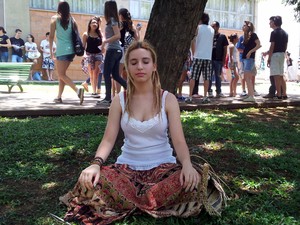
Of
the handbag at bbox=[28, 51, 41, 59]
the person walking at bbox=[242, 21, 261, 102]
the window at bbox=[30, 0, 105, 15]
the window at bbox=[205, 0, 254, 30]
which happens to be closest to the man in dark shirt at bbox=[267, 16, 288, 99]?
the person walking at bbox=[242, 21, 261, 102]

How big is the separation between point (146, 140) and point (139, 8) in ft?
62.2

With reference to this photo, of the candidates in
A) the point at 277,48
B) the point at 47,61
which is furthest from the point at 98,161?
the point at 47,61

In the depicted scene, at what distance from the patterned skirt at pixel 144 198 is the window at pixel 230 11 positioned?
22127 mm

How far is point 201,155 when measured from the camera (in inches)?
165

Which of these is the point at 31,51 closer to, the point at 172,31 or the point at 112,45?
the point at 112,45

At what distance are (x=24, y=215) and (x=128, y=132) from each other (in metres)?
0.87

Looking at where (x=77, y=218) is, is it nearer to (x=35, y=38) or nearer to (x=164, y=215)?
(x=164, y=215)

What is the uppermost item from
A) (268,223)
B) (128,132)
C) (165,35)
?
(165,35)

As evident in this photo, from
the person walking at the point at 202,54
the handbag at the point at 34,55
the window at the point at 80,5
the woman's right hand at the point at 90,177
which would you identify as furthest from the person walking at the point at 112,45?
the window at the point at 80,5

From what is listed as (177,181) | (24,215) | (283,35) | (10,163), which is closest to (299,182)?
(177,181)

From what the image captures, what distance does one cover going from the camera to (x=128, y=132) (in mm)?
2836

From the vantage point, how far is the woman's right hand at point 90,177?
2.51 metres

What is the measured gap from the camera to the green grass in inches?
109

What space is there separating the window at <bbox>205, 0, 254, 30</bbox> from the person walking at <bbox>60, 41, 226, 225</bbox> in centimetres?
2181
